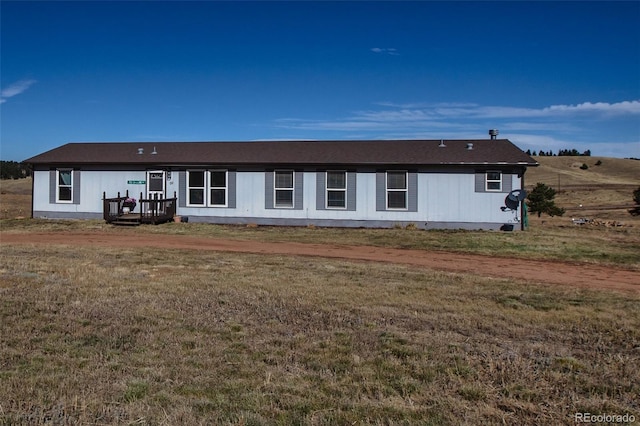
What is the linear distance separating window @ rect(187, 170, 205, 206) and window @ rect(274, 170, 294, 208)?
10.2 feet

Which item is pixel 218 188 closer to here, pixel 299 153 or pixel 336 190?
pixel 299 153

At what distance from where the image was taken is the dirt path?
977cm

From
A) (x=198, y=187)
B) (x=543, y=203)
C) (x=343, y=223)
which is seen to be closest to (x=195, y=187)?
(x=198, y=187)

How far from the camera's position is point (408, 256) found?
41.3 feet

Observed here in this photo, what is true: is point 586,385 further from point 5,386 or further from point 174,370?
point 5,386

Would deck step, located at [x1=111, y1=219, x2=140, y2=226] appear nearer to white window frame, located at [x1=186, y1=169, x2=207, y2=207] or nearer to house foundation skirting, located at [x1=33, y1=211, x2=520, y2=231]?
house foundation skirting, located at [x1=33, y1=211, x2=520, y2=231]

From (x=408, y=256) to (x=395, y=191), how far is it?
6.94 m

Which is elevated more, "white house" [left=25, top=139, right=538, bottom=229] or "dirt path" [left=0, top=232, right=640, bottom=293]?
"white house" [left=25, top=139, right=538, bottom=229]

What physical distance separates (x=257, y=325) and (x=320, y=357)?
4.12 feet

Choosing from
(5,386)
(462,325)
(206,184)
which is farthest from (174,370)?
(206,184)

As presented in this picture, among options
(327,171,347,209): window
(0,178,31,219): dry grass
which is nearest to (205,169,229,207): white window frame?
(327,171,347,209): window

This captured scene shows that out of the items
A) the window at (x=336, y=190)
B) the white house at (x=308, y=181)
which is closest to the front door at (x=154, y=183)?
the white house at (x=308, y=181)

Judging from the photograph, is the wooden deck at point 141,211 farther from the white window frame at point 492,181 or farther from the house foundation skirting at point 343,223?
the white window frame at point 492,181

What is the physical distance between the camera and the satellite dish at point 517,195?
59.8 feet
